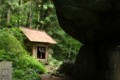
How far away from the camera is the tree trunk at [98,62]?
865cm

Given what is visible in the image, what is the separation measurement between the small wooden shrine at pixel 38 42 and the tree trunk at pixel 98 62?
9.23 meters

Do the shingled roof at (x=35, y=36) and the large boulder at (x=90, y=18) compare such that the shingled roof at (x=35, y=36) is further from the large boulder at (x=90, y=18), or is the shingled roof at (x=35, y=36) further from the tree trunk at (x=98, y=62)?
the large boulder at (x=90, y=18)

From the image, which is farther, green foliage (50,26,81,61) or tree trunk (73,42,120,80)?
green foliage (50,26,81,61)

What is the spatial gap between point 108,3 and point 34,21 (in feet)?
58.9

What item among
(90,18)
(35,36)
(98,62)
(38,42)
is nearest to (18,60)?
(98,62)

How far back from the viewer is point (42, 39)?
A: 19047 mm

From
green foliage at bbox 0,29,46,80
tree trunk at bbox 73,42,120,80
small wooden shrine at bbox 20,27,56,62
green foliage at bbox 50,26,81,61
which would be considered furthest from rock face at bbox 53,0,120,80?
green foliage at bbox 50,26,81,61

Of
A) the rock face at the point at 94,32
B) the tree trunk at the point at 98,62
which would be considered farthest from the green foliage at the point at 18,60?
the rock face at the point at 94,32

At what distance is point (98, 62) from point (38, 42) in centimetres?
983

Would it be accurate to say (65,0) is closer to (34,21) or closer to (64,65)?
(64,65)

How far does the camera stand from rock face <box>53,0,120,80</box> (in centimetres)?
738

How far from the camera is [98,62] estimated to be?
362 inches

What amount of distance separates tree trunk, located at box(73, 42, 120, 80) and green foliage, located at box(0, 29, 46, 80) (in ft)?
5.14

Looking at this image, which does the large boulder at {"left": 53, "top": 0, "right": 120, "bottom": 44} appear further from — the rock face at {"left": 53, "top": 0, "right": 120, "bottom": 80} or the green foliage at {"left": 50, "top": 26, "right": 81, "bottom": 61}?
the green foliage at {"left": 50, "top": 26, "right": 81, "bottom": 61}
